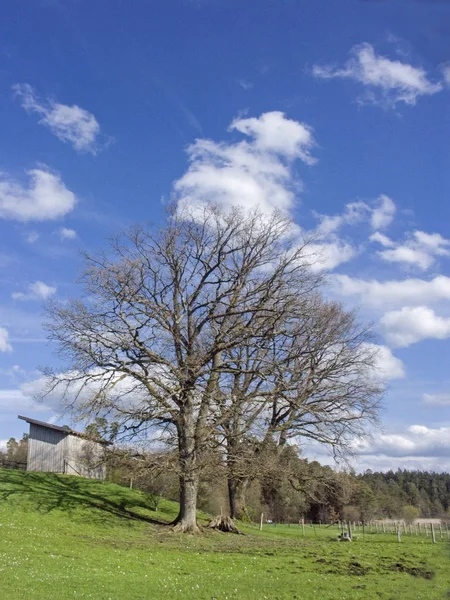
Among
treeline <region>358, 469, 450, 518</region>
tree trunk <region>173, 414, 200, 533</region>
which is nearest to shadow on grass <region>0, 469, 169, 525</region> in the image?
tree trunk <region>173, 414, 200, 533</region>

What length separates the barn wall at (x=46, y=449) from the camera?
144ft

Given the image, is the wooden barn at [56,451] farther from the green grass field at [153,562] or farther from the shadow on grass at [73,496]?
the green grass field at [153,562]

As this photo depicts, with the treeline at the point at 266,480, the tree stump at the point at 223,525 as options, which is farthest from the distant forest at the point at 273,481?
the tree stump at the point at 223,525

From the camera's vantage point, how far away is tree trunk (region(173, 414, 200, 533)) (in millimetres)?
25812

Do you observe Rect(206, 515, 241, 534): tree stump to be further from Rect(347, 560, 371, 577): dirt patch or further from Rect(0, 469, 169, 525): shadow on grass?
Rect(347, 560, 371, 577): dirt patch

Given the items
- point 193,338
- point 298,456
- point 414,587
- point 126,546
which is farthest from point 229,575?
point 298,456

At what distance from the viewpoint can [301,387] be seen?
31.2m

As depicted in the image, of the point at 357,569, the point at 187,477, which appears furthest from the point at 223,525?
the point at 357,569

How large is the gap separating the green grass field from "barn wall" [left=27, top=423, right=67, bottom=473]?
42.1 feet

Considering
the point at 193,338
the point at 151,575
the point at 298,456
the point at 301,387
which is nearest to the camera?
the point at 151,575

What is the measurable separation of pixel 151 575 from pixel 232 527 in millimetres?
15096

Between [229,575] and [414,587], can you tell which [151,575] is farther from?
[414,587]

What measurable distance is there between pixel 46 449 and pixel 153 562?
30441mm

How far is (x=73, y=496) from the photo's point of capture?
30.4 meters
